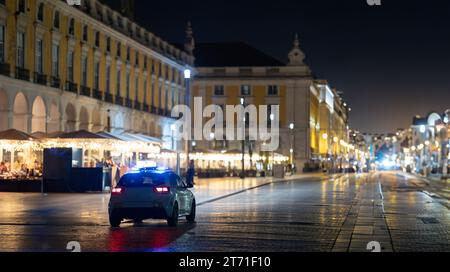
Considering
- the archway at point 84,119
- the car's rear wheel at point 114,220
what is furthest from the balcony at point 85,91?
the car's rear wheel at point 114,220

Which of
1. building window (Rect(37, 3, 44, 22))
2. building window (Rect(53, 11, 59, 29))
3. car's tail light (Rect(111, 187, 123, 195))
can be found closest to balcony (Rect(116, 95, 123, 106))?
building window (Rect(53, 11, 59, 29))

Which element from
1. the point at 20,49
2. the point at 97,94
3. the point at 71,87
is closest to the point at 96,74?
the point at 97,94

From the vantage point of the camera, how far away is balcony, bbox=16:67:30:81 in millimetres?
54834

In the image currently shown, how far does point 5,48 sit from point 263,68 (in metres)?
77.8

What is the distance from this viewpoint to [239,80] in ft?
421

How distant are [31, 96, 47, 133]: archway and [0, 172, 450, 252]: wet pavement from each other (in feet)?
77.9

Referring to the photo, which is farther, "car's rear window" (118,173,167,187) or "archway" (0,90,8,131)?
"archway" (0,90,8,131)

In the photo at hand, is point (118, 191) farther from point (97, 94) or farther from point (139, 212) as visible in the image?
point (97, 94)

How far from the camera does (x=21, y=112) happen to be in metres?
56.5

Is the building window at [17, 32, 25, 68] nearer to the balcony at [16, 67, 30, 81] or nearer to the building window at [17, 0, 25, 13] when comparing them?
the balcony at [16, 67, 30, 81]

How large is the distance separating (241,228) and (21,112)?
118ft

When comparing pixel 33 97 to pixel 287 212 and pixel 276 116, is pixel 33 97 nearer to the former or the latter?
pixel 287 212
